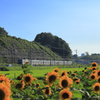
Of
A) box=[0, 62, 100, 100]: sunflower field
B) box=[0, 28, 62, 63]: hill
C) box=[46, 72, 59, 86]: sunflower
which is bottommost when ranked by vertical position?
box=[0, 62, 100, 100]: sunflower field

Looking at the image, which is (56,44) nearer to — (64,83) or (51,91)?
(51,91)

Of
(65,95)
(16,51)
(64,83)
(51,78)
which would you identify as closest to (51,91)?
(51,78)

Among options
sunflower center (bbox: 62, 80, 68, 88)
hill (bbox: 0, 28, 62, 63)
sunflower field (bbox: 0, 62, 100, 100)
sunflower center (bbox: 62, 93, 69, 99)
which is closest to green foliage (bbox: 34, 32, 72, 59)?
hill (bbox: 0, 28, 62, 63)

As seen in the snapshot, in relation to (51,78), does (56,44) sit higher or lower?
higher

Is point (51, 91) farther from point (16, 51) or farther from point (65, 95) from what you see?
point (16, 51)

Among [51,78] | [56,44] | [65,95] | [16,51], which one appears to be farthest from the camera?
[56,44]

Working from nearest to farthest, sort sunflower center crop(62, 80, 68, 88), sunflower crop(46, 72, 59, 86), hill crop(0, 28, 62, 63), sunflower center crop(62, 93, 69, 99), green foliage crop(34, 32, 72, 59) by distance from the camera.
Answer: sunflower center crop(62, 93, 69, 99), sunflower center crop(62, 80, 68, 88), sunflower crop(46, 72, 59, 86), hill crop(0, 28, 62, 63), green foliage crop(34, 32, 72, 59)

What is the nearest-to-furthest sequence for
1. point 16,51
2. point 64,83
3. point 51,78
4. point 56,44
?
point 64,83 → point 51,78 → point 16,51 → point 56,44

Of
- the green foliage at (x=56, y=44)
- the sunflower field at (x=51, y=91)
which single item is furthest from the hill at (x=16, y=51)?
the sunflower field at (x=51, y=91)

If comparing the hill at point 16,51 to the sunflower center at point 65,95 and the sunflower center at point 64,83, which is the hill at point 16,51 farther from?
the sunflower center at point 65,95

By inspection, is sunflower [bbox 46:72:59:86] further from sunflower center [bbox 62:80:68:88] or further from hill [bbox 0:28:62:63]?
hill [bbox 0:28:62:63]

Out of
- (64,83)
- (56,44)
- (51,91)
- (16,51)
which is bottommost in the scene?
(51,91)

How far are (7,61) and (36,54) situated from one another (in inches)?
414

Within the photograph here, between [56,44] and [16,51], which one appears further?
[56,44]
